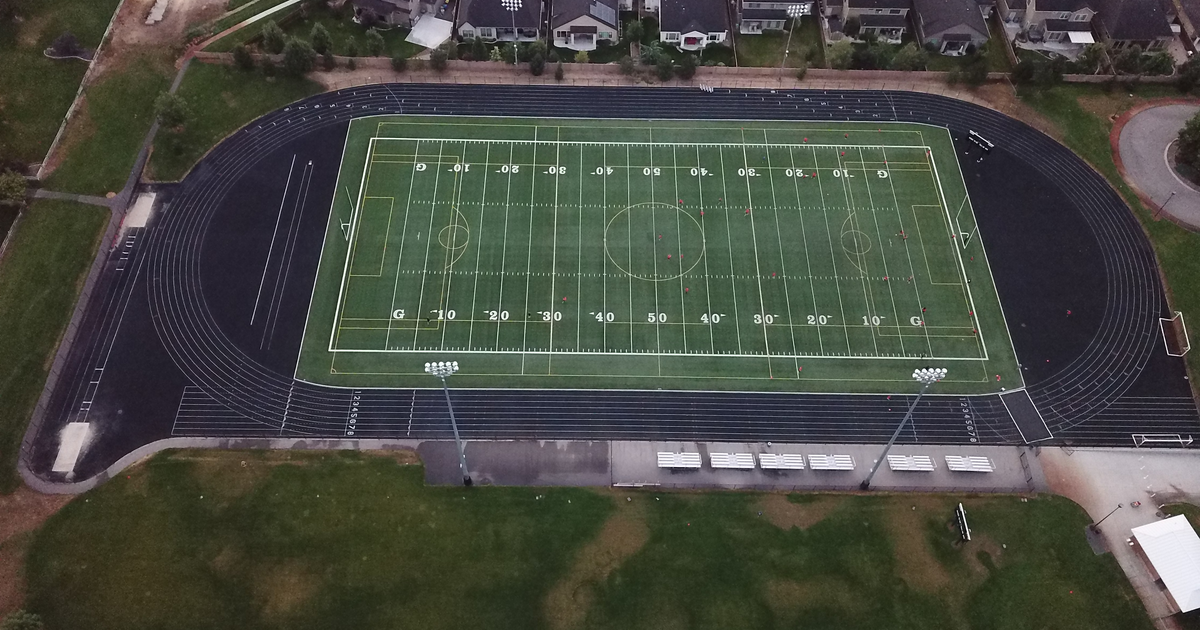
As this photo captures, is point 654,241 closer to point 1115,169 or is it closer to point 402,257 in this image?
point 402,257

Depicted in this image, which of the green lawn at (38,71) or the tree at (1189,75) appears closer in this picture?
the green lawn at (38,71)

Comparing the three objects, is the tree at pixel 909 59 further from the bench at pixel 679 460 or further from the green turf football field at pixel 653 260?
the bench at pixel 679 460

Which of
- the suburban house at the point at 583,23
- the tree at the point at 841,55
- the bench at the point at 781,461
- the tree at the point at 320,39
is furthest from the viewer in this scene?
the suburban house at the point at 583,23

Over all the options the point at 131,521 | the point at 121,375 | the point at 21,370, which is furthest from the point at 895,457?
the point at 21,370

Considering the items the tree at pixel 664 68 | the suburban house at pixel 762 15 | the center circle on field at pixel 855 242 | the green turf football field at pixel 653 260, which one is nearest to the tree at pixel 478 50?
the green turf football field at pixel 653 260

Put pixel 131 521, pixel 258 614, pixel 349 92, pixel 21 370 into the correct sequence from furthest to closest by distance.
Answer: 1. pixel 349 92
2. pixel 21 370
3. pixel 131 521
4. pixel 258 614

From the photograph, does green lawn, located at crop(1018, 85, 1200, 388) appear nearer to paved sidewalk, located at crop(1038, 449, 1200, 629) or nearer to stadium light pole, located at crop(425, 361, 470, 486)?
paved sidewalk, located at crop(1038, 449, 1200, 629)

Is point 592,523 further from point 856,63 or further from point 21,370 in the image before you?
point 856,63
